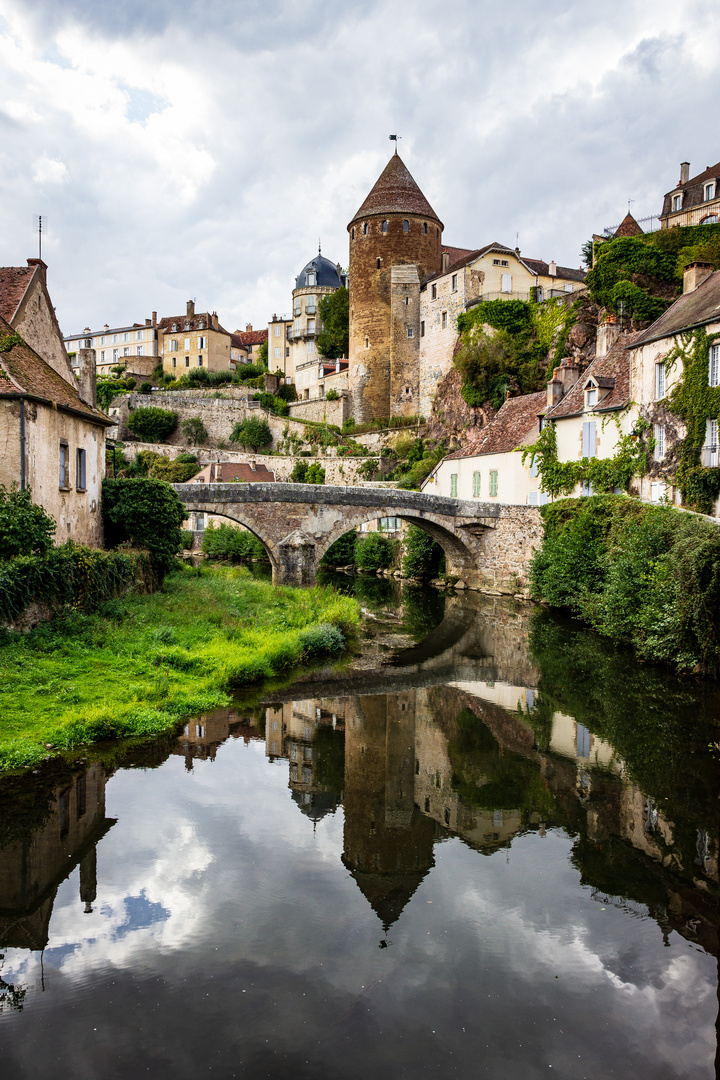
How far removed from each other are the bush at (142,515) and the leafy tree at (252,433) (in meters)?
27.2

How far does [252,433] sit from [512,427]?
21.8 meters

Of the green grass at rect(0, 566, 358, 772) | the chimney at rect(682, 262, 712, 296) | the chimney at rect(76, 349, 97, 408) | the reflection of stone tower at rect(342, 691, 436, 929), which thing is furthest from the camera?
the chimney at rect(682, 262, 712, 296)

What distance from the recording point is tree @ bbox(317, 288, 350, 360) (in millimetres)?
47000

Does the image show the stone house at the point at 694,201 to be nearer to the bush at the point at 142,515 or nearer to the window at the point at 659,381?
the window at the point at 659,381

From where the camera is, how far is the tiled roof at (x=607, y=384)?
21359mm

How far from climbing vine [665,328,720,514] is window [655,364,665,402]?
25.7 inches

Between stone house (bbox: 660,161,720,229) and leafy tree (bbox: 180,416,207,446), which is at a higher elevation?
stone house (bbox: 660,161,720,229)

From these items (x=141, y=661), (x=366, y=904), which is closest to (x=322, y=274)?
(x=141, y=661)

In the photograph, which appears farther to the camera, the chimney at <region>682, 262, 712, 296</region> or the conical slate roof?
the conical slate roof

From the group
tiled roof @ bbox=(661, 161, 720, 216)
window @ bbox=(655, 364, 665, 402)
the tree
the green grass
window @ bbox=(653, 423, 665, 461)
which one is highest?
tiled roof @ bbox=(661, 161, 720, 216)

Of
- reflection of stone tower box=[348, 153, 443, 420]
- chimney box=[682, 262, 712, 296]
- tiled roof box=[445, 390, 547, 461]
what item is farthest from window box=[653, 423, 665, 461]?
reflection of stone tower box=[348, 153, 443, 420]

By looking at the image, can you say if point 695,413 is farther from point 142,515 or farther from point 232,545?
point 232,545

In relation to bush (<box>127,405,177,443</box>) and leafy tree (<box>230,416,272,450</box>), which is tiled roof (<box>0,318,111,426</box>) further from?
bush (<box>127,405,177,443</box>)

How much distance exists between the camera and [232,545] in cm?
3494
